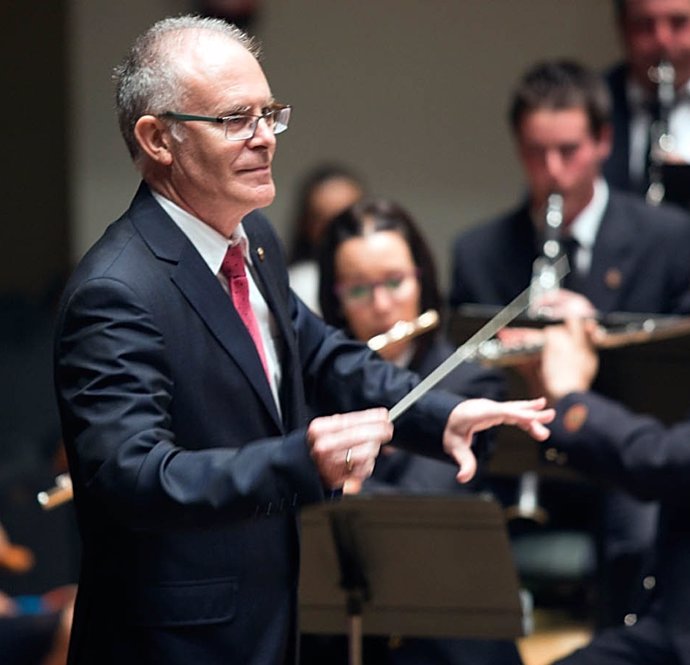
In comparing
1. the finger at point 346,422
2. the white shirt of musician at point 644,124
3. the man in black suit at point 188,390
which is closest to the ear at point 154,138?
the man in black suit at point 188,390

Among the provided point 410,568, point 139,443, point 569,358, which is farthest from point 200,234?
point 569,358

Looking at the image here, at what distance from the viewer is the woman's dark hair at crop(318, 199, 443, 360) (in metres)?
3.00

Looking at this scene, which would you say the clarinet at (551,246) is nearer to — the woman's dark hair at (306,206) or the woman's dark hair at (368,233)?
the woman's dark hair at (368,233)

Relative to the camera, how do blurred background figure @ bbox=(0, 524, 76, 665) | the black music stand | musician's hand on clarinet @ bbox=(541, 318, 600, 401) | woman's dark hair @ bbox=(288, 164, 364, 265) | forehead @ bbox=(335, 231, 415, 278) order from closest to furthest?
the black music stand, musician's hand on clarinet @ bbox=(541, 318, 600, 401), blurred background figure @ bbox=(0, 524, 76, 665), forehead @ bbox=(335, 231, 415, 278), woman's dark hair @ bbox=(288, 164, 364, 265)

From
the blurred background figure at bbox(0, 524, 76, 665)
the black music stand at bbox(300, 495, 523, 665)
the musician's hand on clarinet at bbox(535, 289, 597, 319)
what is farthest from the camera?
the musician's hand on clarinet at bbox(535, 289, 597, 319)

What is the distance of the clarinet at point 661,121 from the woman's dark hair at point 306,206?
40.9 inches

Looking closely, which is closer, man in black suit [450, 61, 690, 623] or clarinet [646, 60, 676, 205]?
man in black suit [450, 61, 690, 623]

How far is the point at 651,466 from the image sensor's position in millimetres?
2494

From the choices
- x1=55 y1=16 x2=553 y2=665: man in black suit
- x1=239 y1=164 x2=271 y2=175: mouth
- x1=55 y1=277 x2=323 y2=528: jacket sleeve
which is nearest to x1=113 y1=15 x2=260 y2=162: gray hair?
x1=55 y1=16 x2=553 y2=665: man in black suit

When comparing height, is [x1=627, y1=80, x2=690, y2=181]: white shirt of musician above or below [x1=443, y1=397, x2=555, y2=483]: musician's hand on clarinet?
above

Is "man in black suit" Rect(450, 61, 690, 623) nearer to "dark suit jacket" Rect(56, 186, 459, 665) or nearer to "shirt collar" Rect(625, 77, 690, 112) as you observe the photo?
"shirt collar" Rect(625, 77, 690, 112)

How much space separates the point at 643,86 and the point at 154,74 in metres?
→ 2.24

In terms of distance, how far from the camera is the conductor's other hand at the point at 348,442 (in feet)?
5.07

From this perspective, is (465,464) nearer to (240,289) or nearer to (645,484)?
(240,289)
